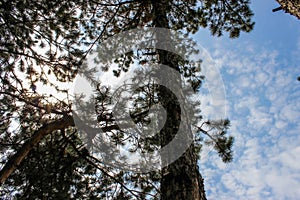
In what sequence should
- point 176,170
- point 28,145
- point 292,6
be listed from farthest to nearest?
point 28,145 → point 292,6 → point 176,170

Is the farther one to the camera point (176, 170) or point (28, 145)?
point (28, 145)

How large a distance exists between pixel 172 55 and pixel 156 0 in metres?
1.23

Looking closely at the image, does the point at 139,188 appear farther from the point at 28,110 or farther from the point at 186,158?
the point at 28,110

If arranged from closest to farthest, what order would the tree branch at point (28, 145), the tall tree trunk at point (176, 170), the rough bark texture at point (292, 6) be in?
the tall tree trunk at point (176, 170), the rough bark texture at point (292, 6), the tree branch at point (28, 145)

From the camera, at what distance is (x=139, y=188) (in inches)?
159

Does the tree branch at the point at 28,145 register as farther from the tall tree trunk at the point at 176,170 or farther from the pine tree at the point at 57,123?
the tall tree trunk at the point at 176,170

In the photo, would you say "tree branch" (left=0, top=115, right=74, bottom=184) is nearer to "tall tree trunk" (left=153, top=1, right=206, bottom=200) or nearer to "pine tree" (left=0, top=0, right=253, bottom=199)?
"pine tree" (left=0, top=0, right=253, bottom=199)

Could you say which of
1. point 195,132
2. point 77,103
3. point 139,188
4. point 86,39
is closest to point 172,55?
point 195,132

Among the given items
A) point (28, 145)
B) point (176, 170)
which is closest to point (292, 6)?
point (176, 170)

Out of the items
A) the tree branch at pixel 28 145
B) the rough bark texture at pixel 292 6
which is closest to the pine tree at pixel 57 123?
the tree branch at pixel 28 145

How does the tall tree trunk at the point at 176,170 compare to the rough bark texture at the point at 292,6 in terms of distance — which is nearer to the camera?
the tall tree trunk at the point at 176,170

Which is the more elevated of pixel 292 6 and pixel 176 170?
pixel 292 6

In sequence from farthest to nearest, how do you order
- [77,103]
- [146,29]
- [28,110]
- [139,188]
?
[146,29] → [139,188] → [28,110] → [77,103]

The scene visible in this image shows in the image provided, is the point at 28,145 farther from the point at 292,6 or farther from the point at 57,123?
the point at 292,6
